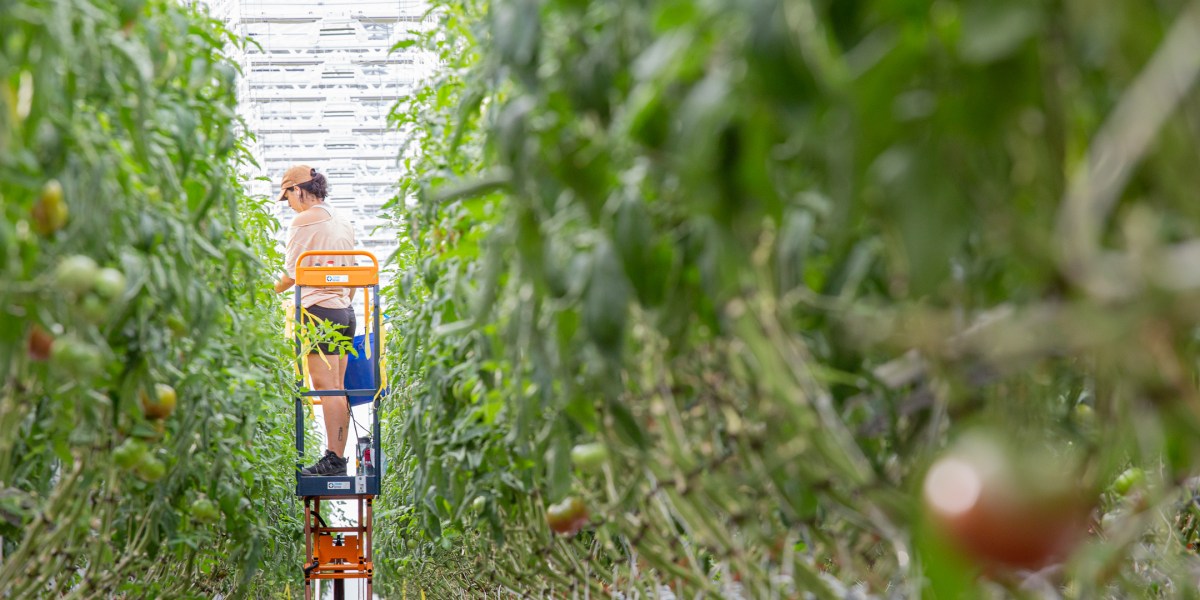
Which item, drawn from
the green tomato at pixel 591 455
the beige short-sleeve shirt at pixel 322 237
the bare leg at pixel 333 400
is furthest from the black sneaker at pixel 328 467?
the green tomato at pixel 591 455

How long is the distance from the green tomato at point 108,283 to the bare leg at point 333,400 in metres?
2.71

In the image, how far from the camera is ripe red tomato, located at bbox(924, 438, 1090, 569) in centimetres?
52

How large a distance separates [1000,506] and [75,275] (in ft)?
2.82

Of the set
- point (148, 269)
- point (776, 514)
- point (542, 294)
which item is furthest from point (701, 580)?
point (148, 269)

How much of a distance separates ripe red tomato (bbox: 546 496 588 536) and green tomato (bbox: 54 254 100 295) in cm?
62

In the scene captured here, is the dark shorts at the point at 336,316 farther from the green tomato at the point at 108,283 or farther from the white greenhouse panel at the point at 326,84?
the white greenhouse panel at the point at 326,84

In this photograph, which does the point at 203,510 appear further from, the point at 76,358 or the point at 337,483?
the point at 337,483

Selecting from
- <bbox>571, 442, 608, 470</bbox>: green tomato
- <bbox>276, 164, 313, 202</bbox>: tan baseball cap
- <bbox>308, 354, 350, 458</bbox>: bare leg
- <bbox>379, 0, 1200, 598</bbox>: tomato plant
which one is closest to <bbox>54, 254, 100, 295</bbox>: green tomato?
<bbox>379, 0, 1200, 598</bbox>: tomato plant

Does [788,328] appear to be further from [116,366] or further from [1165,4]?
[116,366]

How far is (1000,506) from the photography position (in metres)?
0.52

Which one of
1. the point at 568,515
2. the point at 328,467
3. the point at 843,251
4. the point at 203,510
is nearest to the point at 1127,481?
the point at 568,515

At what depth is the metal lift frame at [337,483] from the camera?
11.7 feet

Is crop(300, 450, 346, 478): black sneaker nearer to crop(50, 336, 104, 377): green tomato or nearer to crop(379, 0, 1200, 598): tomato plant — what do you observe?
crop(379, 0, 1200, 598): tomato plant

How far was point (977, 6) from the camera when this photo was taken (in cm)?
45
